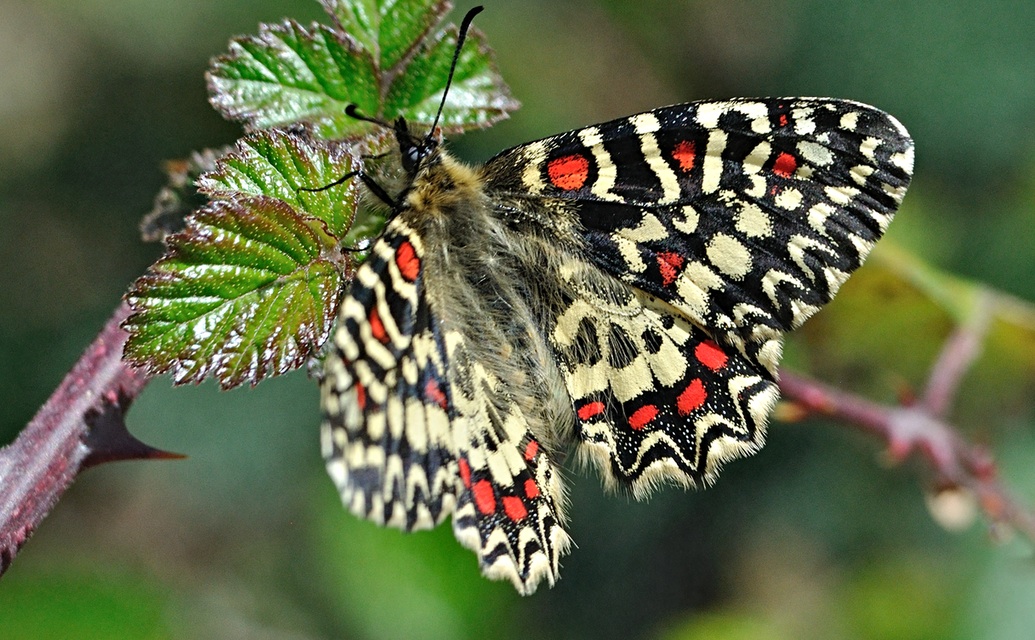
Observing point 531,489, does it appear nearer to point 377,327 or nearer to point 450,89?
point 377,327

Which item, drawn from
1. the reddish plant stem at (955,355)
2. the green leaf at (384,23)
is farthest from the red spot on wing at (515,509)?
the reddish plant stem at (955,355)

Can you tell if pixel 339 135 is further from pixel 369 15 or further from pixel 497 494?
pixel 497 494

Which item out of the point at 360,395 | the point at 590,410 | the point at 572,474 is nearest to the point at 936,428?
the point at 590,410

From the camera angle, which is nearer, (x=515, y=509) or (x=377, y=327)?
(x=377, y=327)

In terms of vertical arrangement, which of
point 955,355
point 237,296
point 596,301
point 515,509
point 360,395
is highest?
point 237,296

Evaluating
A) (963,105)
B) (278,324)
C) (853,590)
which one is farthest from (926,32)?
(278,324)
